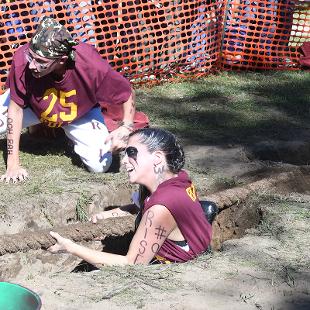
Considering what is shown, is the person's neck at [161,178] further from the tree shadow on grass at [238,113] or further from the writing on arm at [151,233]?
the tree shadow on grass at [238,113]

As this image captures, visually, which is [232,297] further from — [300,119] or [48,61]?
[300,119]

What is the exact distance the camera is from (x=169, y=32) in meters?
10.3

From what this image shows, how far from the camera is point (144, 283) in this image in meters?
4.66

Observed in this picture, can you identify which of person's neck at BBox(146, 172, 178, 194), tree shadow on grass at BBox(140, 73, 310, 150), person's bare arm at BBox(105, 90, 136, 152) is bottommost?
tree shadow on grass at BBox(140, 73, 310, 150)

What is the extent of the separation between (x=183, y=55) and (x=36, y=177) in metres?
4.13

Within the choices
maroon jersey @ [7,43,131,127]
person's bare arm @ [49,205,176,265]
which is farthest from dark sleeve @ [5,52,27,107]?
person's bare arm @ [49,205,176,265]

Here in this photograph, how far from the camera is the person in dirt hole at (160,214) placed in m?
4.78

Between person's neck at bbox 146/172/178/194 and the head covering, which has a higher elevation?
the head covering

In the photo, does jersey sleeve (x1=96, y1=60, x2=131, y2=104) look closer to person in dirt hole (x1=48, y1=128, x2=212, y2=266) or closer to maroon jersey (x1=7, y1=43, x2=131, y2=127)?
maroon jersey (x1=7, y1=43, x2=131, y2=127)

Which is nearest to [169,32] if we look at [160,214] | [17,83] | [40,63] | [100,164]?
[100,164]

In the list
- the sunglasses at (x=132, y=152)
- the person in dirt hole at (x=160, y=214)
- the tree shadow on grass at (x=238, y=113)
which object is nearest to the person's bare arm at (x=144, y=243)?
the person in dirt hole at (x=160, y=214)

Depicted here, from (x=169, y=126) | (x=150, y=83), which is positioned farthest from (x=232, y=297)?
(x=150, y=83)

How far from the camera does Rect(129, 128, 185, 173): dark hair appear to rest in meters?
4.97

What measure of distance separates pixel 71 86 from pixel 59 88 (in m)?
0.10
